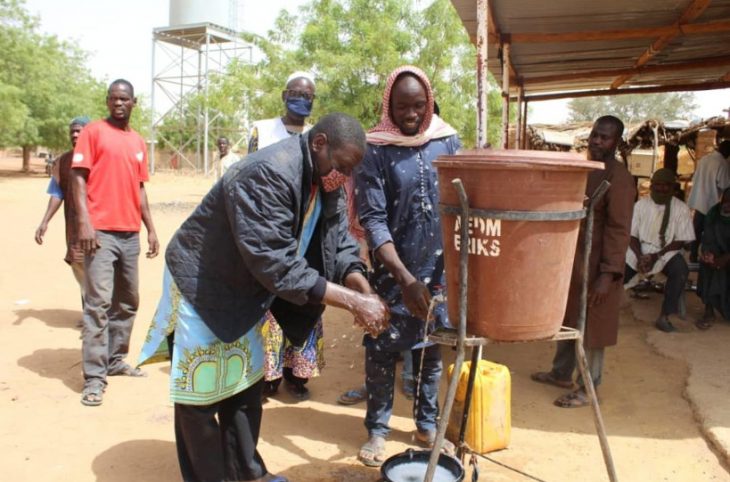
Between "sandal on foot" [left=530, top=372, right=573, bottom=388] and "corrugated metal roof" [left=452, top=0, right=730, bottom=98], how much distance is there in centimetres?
265

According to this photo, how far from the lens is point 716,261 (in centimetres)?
582

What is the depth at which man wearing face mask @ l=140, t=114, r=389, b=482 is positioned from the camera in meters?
2.34

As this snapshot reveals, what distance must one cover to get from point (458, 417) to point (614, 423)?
3.55 ft

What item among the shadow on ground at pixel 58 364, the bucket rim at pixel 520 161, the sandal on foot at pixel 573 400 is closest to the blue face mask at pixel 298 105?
the bucket rim at pixel 520 161

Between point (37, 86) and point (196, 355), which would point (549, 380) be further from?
point (37, 86)

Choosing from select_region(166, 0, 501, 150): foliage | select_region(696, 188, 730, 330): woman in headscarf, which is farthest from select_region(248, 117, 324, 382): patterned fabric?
select_region(166, 0, 501, 150): foliage

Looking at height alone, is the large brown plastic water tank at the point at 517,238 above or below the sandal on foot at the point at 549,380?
above

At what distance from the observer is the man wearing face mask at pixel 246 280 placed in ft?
7.69

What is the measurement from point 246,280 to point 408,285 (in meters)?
0.68

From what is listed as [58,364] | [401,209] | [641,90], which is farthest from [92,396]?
[641,90]

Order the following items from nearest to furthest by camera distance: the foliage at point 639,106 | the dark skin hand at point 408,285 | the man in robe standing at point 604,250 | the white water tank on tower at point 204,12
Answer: the dark skin hand at point 408,285
the man in robe standing at point 604,250
the white water tank on tower at point 204,12
the foliage at point 639,106

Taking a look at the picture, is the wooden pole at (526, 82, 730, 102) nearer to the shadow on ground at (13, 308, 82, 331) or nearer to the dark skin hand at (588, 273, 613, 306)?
the dark skin hand at (588, 273, 613, 306)

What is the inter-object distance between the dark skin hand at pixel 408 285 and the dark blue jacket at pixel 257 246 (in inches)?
7.0

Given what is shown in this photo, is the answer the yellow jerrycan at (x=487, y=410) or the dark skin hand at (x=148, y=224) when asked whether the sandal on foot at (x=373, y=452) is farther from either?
the dark skin hand at (x=148, y=224)
